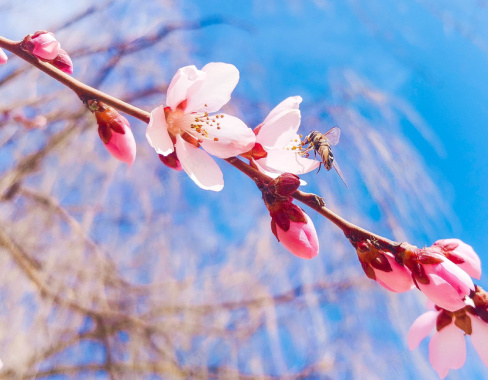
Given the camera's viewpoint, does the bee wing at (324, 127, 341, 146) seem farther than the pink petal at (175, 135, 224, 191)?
Yes

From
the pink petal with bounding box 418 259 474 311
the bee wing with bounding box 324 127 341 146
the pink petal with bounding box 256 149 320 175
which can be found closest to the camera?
the pink petal with bounding box 418 259 474 311

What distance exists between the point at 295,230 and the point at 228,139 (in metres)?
0.15

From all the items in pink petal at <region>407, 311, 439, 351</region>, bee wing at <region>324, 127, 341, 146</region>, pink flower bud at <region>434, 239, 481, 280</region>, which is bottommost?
pink petal at <region>407, 311, 439, 351</region>

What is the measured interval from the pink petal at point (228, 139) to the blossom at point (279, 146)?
0.08ft

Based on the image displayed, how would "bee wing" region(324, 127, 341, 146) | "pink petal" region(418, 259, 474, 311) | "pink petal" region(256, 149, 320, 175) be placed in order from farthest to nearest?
"bee wing" region(324, 127, 341, 146) → "pink petal" region(256, 149, 320, 175) → "pink petal" region(418, 259, 474, 311)

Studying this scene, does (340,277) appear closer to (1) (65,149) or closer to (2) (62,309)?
(2) (62,309)

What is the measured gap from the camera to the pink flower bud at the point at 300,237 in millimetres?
493

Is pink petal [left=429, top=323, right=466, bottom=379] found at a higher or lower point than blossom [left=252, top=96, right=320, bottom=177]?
lower

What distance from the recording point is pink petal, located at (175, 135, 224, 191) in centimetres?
55

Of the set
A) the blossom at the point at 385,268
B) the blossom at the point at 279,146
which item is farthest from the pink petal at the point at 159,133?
the blossom at the point at 385,268

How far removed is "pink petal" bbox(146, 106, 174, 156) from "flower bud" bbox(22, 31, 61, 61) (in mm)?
159

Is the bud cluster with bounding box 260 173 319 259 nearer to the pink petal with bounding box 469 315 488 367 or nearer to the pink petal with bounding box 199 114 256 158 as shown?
the pink petal with bounding box 199 114 256 158

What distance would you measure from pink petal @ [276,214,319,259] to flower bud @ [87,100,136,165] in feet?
0.74

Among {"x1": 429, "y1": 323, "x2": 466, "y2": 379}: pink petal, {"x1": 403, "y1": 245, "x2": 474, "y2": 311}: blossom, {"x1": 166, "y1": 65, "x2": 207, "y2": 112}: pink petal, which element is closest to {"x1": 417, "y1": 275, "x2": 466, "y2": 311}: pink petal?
{"x1": 403, "y1": 245, "x2": 474, "y2": 311}: blossom
